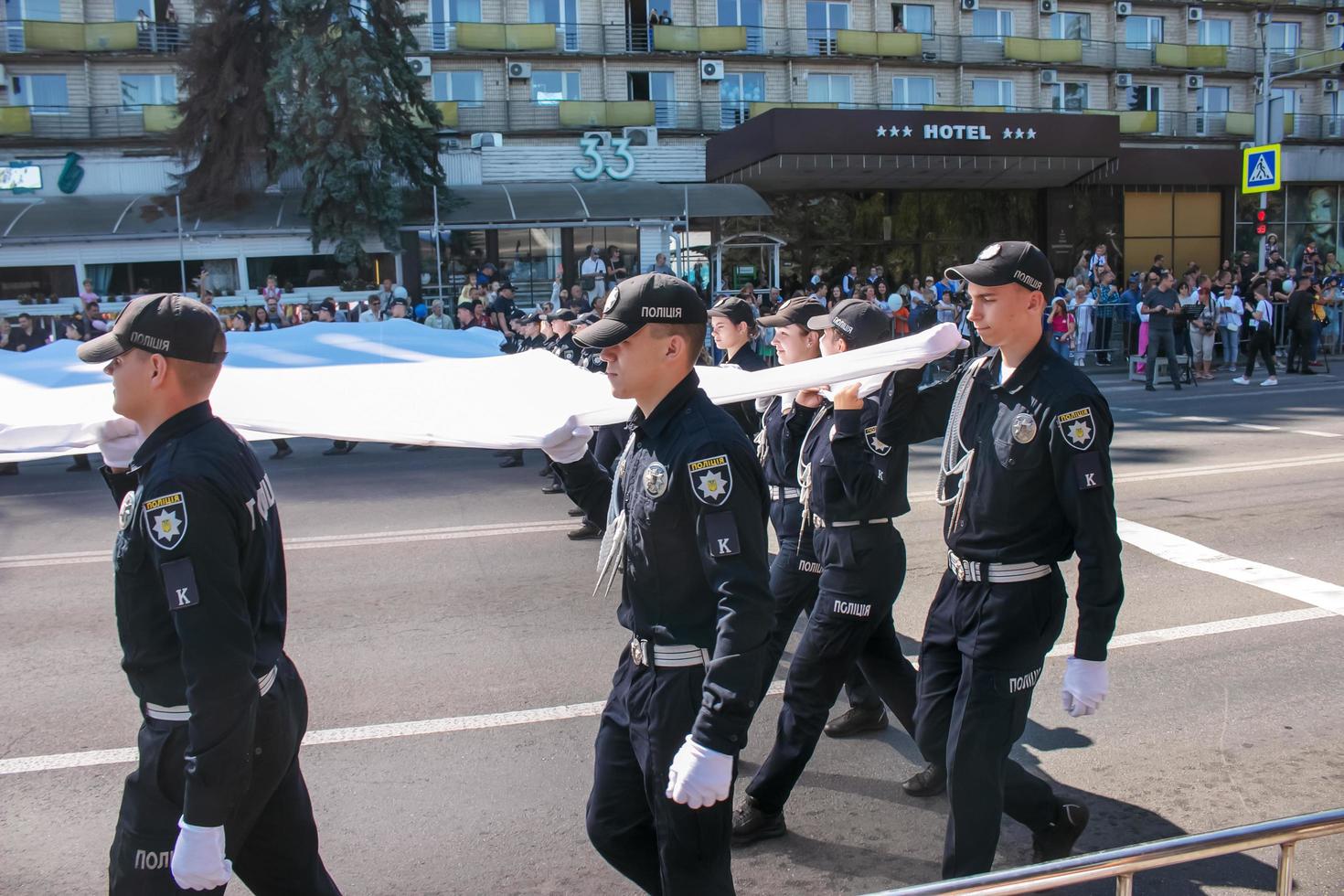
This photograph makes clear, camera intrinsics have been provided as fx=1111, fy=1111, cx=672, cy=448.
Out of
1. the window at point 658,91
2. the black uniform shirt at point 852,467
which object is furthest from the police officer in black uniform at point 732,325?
the window at point 658,91

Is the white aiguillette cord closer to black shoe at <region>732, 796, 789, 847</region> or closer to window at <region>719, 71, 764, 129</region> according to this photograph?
black shoe at <region>732, 796, 789, 847</region>

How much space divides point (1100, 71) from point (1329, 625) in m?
40.7

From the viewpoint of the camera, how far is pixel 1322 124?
45.1 m

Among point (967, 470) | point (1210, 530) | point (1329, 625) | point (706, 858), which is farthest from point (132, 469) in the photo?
point (1210, 530)

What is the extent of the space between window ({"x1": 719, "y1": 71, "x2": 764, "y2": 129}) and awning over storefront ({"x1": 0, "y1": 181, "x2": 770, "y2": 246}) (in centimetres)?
752

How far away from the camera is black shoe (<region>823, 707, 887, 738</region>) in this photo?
533 centimetres

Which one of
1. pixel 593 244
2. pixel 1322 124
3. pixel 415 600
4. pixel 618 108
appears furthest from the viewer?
pixel 1322 124

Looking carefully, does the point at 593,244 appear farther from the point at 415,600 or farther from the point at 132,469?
the point at 132,469

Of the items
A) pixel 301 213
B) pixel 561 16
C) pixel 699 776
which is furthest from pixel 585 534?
pixel 561 16

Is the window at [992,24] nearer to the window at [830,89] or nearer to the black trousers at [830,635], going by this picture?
the window at [830,89]

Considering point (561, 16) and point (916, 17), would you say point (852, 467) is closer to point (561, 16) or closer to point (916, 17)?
point (561, 16)

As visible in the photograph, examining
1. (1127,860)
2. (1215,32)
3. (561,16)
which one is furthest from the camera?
(1215,32)

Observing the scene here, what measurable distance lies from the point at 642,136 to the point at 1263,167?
1742 cm

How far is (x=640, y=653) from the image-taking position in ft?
9.97
